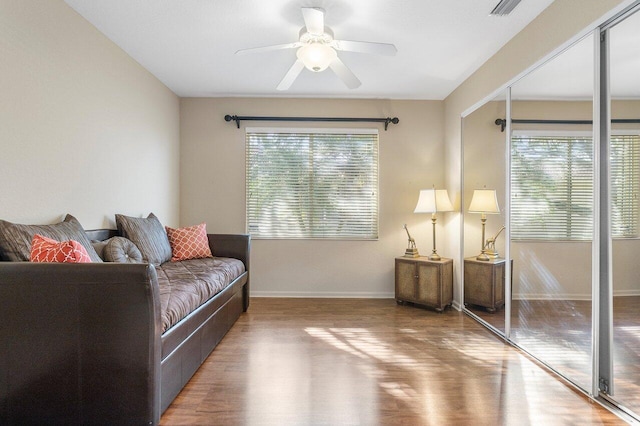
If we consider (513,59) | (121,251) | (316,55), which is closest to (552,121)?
(513,59)

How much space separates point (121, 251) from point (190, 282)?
1.90 feet

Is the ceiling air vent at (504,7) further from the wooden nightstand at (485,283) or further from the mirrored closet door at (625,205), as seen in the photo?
the wooden nightstand at (485,283)

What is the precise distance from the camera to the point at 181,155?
4.30m

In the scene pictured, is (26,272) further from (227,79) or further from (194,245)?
(227,79)

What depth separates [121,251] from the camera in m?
2.45

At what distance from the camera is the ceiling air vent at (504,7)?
7.29 ft

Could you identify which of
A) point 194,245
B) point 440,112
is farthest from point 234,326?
point 440,112

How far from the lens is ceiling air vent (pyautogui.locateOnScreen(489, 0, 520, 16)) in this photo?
7.29 ft

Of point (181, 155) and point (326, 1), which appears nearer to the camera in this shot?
point (326, 1)

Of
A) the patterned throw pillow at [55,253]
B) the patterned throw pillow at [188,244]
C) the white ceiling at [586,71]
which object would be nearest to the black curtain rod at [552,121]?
the white ceiling at [586,71]

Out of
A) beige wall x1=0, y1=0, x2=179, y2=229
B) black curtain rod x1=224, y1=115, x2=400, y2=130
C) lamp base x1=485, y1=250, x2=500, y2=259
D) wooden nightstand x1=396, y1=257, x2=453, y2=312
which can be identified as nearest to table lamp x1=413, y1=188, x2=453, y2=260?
wooden nightstand x1=396, y1=257, x2=453, y2=312

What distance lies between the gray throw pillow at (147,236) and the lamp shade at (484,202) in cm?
313

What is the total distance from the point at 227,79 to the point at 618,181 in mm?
3518

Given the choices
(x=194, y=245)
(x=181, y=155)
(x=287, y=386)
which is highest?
(x=181, y=155)
